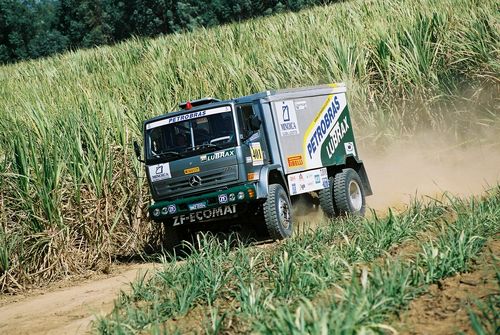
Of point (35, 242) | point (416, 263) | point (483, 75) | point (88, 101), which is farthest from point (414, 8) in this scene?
point (416, 263)

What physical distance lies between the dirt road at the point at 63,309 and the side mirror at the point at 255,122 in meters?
2.67

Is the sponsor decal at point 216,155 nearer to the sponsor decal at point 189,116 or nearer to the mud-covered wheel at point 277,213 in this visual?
the sponsor decal at point 189,116

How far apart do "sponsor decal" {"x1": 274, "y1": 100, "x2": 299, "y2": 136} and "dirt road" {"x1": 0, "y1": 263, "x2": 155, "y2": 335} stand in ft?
10.6

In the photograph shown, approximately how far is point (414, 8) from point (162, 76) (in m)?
6.12

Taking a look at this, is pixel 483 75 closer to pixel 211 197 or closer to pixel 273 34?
pixel 273 34

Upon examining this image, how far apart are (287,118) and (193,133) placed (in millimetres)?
1592

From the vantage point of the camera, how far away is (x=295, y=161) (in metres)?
12.2

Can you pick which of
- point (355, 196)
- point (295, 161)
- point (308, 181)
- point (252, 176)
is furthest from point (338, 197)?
point (252, 176)

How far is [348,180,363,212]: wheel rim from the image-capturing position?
521 inches

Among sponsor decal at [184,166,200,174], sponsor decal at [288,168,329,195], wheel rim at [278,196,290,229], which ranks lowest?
wheel rim at [278,196,290,229]

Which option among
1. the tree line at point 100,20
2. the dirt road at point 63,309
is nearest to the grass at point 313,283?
the dirt road at point 63,309

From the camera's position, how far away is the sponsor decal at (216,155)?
11.3 m

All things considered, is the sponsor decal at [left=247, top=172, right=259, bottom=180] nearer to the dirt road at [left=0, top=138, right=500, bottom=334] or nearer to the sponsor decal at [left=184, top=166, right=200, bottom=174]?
the sponsor decal at [left=184, top=166, right=200, bottom=174]

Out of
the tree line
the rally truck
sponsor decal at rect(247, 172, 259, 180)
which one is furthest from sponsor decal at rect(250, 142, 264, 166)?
the tree line
